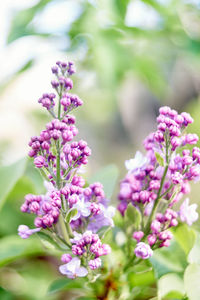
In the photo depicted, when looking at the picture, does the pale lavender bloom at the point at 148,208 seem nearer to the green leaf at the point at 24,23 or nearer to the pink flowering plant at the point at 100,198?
the pink flowering plant at the point at 100,198

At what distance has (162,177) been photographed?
754mm

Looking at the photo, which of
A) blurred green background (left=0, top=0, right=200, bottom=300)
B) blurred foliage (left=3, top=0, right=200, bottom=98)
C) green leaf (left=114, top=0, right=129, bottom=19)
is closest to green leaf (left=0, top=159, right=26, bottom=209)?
blurred green background (left=0, top=0, right=200, bottom=300)

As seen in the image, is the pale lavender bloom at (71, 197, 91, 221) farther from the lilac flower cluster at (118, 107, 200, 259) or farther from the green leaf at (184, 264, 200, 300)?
the green leaf at (184, 264, 200, 300)

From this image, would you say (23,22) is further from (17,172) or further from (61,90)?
(61,90)

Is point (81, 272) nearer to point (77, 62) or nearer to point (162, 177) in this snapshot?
point (162, 177)

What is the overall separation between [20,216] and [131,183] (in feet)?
2.45

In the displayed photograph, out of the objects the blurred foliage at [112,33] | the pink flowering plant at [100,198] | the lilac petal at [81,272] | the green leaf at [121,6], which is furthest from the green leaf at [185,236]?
the green leaf at [121,6]

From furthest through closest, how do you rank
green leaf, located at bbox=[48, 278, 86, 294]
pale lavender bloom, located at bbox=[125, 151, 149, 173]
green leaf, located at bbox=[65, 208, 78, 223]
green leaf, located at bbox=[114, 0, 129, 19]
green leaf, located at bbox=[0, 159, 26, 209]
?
green leaf, located at bbox=[114, 0, 129, 19] → green leaf, located at bbox=[0, 159, 26, 209] → green leaf, located at bbox=[48, 278, 86, 294] → pale lavender bloom, located at bbox=[125, 151, 149, 173] → green leaf, located at bbox=[65, 208, 78, 223]

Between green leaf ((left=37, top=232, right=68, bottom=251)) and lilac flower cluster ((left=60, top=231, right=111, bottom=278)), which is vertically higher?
green leaf ((left=37, top=232, right=68, bottom=251))

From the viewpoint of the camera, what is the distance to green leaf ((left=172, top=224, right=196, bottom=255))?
0.83 meters

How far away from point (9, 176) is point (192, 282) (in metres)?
0.53

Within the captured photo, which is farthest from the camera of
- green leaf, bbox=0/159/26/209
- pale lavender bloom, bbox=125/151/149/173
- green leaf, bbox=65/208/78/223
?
green leaf, bbox=0/159/26/209

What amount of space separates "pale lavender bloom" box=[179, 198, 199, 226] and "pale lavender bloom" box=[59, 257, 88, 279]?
8.8 inches

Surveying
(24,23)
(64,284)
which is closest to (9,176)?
(64,284)
